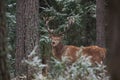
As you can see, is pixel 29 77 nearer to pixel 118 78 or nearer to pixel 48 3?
pixel 118 78

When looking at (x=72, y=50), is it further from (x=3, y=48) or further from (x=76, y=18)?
(x=3, y=48)

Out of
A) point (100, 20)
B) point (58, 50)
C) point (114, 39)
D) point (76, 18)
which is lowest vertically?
point (58, 50)

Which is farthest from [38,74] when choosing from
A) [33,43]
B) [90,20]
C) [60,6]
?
[90,20]

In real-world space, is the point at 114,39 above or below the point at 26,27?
above

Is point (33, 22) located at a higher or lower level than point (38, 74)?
higher

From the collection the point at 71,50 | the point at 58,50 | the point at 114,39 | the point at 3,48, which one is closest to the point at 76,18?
the point at 58,50

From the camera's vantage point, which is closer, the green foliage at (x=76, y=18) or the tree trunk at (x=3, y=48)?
the tree trunk at (x=3, y=48)

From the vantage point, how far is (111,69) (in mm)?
1695

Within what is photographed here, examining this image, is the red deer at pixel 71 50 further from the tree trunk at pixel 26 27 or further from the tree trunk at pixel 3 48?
the tree trunk at pixel 3 48

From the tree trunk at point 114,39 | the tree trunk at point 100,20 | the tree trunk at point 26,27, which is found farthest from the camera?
the tree trunk at point 100,20

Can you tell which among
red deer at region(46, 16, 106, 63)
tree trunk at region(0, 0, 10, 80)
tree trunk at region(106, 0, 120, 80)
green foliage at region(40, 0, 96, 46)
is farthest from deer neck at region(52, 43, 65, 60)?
tree trunk at region(106, 0, 120, 80)

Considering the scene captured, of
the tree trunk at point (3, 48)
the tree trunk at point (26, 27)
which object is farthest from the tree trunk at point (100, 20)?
the tree trunk at point (3, 48)

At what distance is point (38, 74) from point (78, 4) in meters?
11.2

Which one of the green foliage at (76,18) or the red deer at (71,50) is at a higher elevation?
the green foliage at (76,18)
